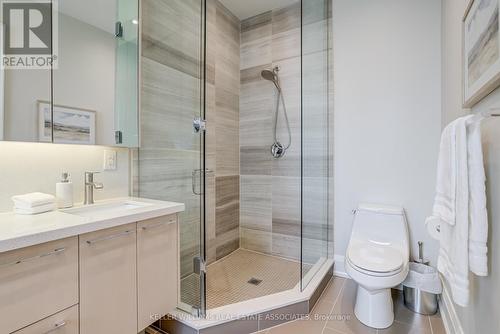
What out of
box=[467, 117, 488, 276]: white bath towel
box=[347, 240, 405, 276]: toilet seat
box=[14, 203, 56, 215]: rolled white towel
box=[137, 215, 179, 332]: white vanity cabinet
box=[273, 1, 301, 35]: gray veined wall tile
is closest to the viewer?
box=[467, 117, 488, 276]: white bath towel

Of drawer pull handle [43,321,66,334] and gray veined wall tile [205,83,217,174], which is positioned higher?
gray veined wall tile [205,83,217,174]

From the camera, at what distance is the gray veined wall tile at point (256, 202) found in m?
2.74

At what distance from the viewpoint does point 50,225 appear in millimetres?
996

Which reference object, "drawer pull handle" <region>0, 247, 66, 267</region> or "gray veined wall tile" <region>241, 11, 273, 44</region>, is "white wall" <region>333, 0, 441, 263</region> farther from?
"drawer pull handle" <region>0, 247, 66, 267</region>

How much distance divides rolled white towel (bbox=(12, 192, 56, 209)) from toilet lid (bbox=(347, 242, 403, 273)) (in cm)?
184

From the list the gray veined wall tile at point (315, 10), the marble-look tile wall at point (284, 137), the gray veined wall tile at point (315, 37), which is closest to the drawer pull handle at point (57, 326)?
the marble-look tile wall at point (284, 137)

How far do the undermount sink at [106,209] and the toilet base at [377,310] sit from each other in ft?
5.26

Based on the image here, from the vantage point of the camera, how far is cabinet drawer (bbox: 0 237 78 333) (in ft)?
2.78

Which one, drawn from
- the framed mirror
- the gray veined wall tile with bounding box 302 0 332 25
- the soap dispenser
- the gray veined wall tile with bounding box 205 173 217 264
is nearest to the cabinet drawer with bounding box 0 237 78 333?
the soap dispenser

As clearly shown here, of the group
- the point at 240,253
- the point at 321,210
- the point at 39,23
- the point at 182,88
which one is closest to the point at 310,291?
the point at 321,210

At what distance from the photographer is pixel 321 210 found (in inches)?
94.2

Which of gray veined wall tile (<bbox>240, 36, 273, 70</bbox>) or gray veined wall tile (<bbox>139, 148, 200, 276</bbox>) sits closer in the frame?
gray veined wall tile (<bbox>139, 148, 200, 276</bbox>)

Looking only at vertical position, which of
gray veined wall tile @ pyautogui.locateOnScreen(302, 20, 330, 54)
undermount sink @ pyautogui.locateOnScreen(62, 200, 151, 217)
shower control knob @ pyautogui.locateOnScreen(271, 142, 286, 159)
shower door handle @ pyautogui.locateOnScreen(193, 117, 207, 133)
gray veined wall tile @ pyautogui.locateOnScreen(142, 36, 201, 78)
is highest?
gray veined wall tile @ pyautogui.locateOnScreen(302, 20, 330, 54)

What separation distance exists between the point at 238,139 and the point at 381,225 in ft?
5.44
